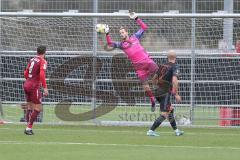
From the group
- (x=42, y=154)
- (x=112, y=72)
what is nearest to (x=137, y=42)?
(x=112, y=72)

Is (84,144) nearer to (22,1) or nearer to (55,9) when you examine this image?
(55,9)

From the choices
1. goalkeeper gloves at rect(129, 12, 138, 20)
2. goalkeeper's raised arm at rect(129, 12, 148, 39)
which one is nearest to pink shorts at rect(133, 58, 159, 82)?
goalkeeper's raised arm at rect(129, 12, 148, 39)

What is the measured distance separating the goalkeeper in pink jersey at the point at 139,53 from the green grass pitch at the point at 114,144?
1368 millimetres

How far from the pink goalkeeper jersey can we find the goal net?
2.22ft

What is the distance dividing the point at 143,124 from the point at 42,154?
7.68 metres

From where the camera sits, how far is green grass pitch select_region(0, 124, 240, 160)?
45.2 feet

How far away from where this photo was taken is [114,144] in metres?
16.0

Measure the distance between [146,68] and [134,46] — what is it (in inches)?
26.0

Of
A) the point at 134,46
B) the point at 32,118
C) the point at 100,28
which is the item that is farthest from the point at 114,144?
the point at 134,46

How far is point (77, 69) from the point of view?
21938 millimetres

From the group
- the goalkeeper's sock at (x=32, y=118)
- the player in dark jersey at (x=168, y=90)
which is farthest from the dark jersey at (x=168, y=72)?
the goalkeeper's sock at (x=32, y=118)

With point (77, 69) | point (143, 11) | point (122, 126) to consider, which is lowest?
point (122, 126)

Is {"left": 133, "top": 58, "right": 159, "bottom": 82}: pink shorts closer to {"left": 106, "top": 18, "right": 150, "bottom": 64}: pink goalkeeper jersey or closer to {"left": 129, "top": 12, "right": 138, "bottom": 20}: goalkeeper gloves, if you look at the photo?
{"left": 106, "top": 18, "right": 150, "bottom": 64}: pink goalkeeper jersey

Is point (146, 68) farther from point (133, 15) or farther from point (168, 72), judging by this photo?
point (168, 72)
